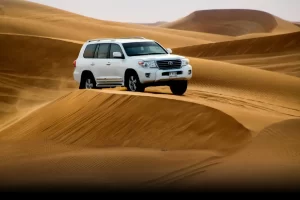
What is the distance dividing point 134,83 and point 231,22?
12396 centimetres

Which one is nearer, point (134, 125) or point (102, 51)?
point (134, 125)

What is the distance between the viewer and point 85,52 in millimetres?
20500

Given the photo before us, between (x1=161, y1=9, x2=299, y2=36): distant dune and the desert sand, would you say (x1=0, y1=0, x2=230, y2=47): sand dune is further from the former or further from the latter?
(x1=161, y1=9, x2=299, y2=36): distant dune

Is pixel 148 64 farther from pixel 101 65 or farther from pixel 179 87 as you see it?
pixel 179 87

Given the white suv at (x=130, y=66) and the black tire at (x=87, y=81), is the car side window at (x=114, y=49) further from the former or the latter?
the black tire at (x=87, y=81)

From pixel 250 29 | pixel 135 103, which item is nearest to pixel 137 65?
pixel 135 103

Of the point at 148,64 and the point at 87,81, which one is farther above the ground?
Result: the point at 148,64

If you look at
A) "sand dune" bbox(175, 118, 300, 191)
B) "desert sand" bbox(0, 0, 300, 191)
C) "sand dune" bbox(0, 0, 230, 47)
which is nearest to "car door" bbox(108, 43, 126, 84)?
"desert sand" bbox(0, 0, 300, 191)

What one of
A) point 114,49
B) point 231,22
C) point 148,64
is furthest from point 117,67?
point 231,22

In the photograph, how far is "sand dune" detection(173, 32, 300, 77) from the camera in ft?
145

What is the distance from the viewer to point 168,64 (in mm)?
17828

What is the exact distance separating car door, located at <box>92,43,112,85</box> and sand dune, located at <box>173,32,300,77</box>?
24.3m

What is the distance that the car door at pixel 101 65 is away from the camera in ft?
62.2

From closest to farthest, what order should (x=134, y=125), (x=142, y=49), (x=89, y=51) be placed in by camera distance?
(x=134, y=125)
(x=142, y=49)
(x=89, y=51)
